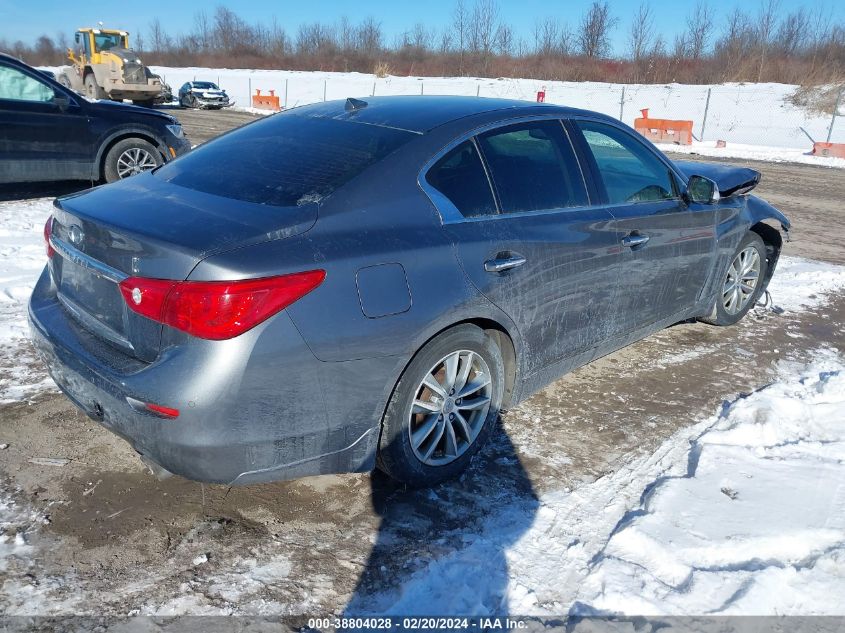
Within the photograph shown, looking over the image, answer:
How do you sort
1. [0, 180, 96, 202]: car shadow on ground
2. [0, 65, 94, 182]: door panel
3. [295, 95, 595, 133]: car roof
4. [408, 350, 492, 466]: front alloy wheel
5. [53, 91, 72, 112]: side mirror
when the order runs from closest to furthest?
[408, 350, 492, 466]: front alloy wheel, [295, 95, 595, 133]: car roof, [0, 65, 94, 182]: door panel, [53, 91, 72, 112]: side mirror, [0, 180, 96, 202]: car shadow on ground

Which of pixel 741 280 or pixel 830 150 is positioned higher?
pixel 830 150

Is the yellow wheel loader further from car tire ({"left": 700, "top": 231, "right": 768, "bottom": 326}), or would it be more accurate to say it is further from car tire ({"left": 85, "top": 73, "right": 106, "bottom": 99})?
car tire ({"left": 700, "top": 231, "right": 768, "bottom": 326})

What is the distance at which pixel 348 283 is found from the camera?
2582 millimetres

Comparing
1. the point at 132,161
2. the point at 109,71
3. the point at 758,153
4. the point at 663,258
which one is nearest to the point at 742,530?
the point at 663,258

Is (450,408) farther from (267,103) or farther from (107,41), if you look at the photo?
(267,103)

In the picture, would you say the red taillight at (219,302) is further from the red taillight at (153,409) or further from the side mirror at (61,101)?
the side mirror at (61,101)

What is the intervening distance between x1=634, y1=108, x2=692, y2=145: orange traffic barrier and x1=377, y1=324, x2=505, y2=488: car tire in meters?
20.5

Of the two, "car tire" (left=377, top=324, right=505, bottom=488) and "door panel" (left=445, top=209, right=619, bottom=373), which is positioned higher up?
"door panel" (left=445, top=209, right=619, bottom=373)

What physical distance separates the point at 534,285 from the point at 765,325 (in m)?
3.30

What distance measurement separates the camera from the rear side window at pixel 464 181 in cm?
310

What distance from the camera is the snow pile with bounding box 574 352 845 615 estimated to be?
253 centimetres

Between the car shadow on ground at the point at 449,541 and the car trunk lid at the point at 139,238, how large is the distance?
3.91ft

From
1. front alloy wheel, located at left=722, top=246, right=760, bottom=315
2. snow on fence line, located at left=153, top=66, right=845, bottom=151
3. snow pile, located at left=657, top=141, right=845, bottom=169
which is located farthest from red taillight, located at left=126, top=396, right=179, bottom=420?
snow pile, located at left=657, top=141, right=845, bottom=169

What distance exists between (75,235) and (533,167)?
7.11 ft
